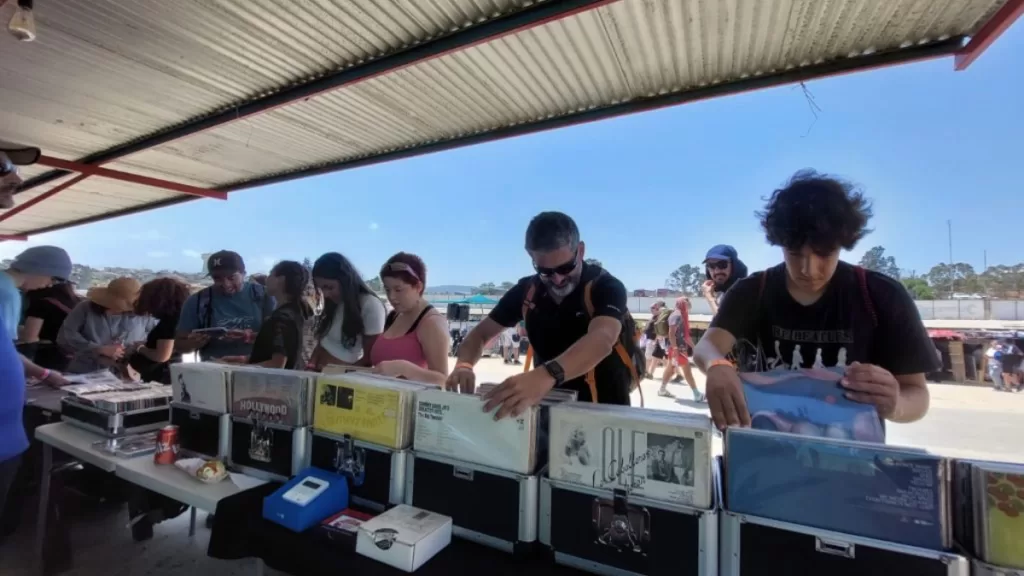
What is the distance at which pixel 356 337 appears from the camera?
2.24 meters

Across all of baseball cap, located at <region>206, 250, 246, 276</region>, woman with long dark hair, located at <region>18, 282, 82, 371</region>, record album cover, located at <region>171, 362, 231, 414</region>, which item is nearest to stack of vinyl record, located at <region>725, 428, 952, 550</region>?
record album cover, located at <region>171, 362, 231, 414</region>

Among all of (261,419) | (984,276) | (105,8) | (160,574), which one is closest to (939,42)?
(261,419)

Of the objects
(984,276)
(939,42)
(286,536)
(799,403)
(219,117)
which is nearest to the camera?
(799,403)

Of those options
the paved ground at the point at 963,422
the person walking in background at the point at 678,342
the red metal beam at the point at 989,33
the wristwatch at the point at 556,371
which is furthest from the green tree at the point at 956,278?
the wristwatch at the point at 556,371

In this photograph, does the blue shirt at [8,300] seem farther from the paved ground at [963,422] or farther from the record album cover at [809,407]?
the record album cover at [809,407]

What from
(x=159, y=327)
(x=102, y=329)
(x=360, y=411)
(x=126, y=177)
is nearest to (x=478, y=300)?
(x=126, y=177)

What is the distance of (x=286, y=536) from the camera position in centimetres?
109

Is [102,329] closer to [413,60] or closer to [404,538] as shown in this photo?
[413,60]

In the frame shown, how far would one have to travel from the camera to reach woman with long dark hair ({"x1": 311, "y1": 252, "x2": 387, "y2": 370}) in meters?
2.22

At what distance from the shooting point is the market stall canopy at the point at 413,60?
7.42 feet

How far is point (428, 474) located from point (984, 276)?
23.5 meters

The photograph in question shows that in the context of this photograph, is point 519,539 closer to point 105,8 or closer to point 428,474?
point 428,474

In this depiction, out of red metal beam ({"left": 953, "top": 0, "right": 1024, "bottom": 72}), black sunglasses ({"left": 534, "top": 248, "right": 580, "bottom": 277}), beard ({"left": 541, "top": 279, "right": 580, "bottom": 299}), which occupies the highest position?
red metal beam ({"left": 953, "top": 0, "right": 1024, "bottom": 72})

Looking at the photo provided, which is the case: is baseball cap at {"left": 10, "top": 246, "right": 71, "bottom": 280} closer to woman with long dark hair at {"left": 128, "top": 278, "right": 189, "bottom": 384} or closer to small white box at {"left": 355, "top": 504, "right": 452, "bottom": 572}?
woman with long dark hair at {"left": 128, "top": 278, "right": 189, "bottom": 384}
